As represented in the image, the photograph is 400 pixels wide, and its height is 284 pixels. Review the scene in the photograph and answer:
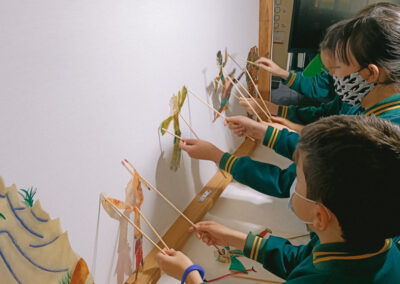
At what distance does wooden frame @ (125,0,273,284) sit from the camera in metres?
0.98

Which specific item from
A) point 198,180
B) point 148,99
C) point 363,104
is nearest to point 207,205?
point 198,180

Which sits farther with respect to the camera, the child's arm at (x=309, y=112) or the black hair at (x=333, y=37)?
the child's arm at (x=309, y=112)

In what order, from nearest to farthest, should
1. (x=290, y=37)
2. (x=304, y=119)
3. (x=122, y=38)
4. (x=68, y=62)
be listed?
(x=68, y=62)
(x=122, y=38)
(x=304, y=119)
(x=290, y=37)

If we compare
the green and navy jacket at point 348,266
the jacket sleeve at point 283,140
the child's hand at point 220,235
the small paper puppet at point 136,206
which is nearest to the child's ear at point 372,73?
the jacket sleeve at point 283,140

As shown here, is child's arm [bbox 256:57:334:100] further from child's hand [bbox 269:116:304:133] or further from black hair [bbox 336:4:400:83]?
black hair [bbox 336:4:400:83]

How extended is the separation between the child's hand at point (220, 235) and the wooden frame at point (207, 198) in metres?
0.11

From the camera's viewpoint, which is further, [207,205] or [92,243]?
[207,205]

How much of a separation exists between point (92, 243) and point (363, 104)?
0.97 metres

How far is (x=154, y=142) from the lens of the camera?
948 mm

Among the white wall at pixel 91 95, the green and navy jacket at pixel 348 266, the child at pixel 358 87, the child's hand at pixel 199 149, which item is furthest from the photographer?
the child's hand at pixel 199 149

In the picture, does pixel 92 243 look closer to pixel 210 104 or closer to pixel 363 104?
pixel 210 104

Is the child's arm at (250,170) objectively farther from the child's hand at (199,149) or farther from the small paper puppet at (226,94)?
the small paper puppet at (226,94)

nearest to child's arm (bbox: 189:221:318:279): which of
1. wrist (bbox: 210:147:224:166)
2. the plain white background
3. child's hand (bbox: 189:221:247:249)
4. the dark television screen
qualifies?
child's hand (bbox: 189:221:247:249)

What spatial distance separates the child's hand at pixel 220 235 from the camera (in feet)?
3.19
